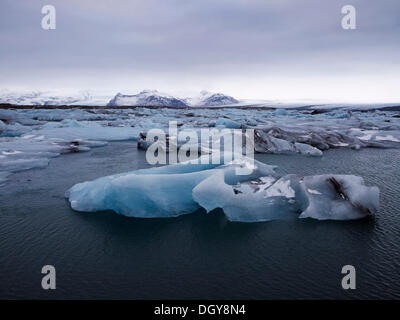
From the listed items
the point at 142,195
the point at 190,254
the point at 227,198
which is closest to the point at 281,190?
the point at 227,198

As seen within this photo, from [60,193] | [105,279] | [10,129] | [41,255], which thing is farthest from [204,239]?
[10,129]

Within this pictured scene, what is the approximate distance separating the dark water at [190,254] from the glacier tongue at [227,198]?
151mm

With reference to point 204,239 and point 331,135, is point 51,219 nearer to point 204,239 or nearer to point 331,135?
point 204,239

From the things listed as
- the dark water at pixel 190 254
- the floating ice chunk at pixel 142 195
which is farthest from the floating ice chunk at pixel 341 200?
the floating ice chunk at pixel 142 195

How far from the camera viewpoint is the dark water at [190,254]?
2.44 meters

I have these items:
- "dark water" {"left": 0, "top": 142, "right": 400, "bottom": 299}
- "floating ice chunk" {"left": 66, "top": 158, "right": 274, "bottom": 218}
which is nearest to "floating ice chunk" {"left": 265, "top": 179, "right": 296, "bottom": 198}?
"dark water" {"left": 0, "top": 142, "right": 400, "bottom": 299}

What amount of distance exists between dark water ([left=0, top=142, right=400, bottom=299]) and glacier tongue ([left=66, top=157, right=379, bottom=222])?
0.50 feet

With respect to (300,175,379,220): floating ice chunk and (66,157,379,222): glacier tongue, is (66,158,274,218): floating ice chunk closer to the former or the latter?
(66,157,379,222): glacier tongue

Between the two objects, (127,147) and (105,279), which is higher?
(127,147)

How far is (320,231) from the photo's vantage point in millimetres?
3426

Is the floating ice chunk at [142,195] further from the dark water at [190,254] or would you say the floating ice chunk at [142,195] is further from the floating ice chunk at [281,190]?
the floating ice chunk at [281,190]
